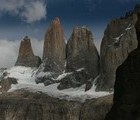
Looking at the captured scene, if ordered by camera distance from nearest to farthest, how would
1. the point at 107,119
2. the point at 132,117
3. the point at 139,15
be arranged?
the point at 132,117 < the point at 107,119 < the point at 139,15

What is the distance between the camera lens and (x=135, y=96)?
36.3m

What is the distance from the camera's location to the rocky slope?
3581cm

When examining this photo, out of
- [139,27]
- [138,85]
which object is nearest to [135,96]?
[138,85]

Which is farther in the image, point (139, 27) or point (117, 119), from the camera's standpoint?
point (139, 27)

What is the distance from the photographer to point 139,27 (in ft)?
129

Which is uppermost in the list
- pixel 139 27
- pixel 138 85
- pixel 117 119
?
pixel 139 27

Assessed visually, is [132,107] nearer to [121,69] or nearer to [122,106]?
[122,106]

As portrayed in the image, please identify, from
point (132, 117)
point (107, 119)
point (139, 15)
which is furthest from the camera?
point (139, 15)

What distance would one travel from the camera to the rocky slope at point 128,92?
35812mm

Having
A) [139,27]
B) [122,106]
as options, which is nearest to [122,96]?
[122,106]

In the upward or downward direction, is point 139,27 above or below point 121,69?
above

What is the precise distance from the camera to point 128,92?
36625 millimetres

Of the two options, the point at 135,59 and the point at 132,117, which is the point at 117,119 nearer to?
the point at 132,117

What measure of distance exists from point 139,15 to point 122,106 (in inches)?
306
